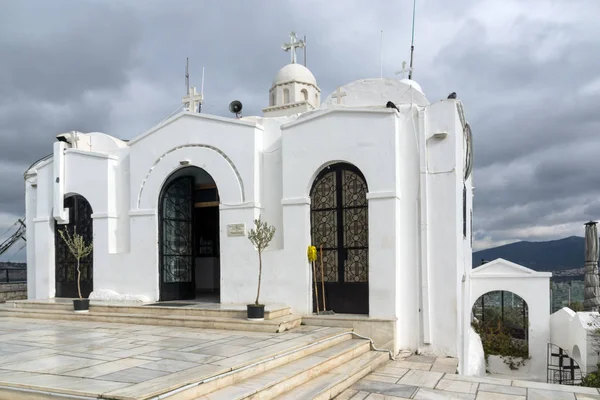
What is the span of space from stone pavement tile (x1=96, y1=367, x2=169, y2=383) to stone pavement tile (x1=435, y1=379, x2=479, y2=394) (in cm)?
397

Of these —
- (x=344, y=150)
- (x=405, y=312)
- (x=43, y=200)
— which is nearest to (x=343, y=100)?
(x=344, y=150)

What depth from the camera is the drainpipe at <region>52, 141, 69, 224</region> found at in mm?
13297

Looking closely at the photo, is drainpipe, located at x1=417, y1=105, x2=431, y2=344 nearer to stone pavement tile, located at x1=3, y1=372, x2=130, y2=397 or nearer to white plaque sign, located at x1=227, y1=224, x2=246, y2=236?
white plaque sign, located at x1=227, y1=224, x2=246, y2=236

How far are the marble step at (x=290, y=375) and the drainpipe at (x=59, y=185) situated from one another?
848cm

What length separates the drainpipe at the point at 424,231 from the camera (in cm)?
943

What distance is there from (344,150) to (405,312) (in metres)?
3.34

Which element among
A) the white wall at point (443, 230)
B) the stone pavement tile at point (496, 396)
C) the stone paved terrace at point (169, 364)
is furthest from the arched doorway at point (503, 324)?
the stone pavement tile at point (496, 396)

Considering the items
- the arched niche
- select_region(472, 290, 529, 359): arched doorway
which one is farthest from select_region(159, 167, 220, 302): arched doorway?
select_region(472, 290, 529, 359): arched doorway

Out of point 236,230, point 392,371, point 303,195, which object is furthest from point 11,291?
point 392,371

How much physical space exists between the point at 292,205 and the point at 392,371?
A: 3800mm

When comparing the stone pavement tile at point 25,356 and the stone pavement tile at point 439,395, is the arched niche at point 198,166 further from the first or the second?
the stone pavement tile at point 439,395

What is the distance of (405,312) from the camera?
9672 mm

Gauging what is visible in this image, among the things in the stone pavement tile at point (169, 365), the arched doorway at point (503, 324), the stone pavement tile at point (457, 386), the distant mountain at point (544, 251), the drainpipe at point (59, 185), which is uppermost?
the drainpipe at point (59, 185)

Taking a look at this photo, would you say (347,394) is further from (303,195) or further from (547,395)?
(303,195)
